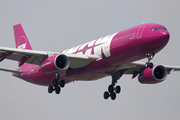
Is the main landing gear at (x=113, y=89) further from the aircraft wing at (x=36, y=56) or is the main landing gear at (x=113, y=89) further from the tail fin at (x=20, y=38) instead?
the tail fin at (x=20, y=38)

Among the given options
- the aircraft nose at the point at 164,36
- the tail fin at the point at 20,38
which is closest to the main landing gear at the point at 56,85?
the tail fin at the point at 20,38

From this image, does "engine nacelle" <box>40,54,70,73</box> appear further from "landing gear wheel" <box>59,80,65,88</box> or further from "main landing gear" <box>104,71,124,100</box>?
"main landing gear" <box>104,71,124,100</box>

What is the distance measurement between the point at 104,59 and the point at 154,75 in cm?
A: 708

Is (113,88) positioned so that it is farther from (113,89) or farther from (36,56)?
(36,56)

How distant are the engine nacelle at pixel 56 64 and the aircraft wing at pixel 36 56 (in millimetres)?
531

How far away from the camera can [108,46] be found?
3119 cm

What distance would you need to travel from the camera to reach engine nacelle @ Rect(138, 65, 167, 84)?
36250 mm

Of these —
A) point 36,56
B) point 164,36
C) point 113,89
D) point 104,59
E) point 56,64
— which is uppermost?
point 164,36

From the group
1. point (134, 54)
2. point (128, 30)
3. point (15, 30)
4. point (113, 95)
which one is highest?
point (15, 30)

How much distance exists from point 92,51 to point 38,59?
498cm

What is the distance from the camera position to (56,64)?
31.9m

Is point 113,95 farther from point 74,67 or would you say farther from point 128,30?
point 128,30

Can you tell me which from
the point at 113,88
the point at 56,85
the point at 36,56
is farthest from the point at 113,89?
the point at 36,56

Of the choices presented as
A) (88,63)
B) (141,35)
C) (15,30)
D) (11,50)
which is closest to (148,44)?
(141,35)
